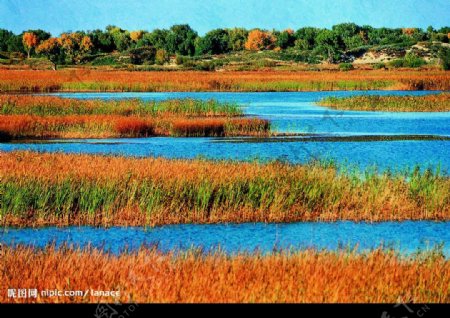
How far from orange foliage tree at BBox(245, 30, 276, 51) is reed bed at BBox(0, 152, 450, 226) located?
440 ft

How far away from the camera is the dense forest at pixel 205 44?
111594 mm

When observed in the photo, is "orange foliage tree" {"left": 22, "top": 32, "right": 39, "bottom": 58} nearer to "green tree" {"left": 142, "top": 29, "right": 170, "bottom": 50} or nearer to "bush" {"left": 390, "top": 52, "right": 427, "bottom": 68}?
"green tree" {"left": 142, "top": 29, "right": 170, "bottom": 50}

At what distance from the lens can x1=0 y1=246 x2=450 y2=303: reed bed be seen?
336 inches

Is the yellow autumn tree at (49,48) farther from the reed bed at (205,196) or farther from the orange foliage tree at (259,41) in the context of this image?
the reed bed at (205,196)

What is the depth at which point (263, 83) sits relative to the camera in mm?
61344

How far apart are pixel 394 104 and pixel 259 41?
108795mm

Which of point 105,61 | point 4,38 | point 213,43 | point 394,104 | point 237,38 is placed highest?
point 4,38

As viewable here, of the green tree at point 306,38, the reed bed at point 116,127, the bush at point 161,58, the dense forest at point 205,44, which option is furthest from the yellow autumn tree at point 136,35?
the reed bed at point 116,127

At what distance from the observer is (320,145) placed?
27844mm

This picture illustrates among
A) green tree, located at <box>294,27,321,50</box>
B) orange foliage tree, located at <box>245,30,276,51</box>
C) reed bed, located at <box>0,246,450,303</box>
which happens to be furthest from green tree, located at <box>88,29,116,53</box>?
reed bed, located at <box>0,246,450,303</box>

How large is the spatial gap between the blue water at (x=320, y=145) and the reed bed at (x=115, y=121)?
120cm

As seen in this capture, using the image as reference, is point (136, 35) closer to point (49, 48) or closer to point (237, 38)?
point (237, 38)

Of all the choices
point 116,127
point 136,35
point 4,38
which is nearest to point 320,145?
point 116,127
